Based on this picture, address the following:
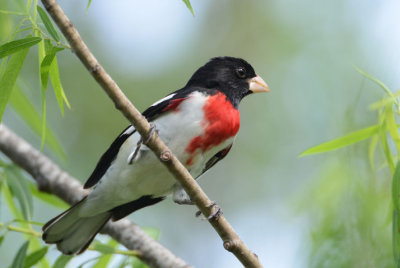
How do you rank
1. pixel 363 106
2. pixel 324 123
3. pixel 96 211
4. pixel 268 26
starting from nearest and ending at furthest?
pixel 363 106
pixel 96 211
pixel 324 123
pixel 268 26

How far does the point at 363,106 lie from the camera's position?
10.0ft

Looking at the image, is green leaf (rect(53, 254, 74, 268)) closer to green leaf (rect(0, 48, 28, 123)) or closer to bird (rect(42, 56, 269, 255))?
bird (rect(42, 56, 269, 255))

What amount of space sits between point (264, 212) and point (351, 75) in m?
2.23

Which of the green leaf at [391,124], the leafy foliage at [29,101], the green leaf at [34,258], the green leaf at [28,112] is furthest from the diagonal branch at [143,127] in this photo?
the green leaf at [28,112]

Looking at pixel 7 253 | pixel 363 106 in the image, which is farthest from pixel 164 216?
pixel 363 106

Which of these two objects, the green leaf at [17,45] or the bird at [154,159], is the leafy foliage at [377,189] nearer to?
the bird at [154,159]

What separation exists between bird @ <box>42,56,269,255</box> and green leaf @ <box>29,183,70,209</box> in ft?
0.78

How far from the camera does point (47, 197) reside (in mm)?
3832

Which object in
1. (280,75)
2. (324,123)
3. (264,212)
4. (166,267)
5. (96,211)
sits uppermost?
(96,211)

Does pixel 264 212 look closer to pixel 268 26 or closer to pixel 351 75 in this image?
pixel 351 75

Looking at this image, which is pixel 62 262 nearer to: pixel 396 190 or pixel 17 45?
pixel 17 45

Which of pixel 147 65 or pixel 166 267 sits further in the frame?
pixel 147 65

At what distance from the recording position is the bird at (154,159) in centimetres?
335

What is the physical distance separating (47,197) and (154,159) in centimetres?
94
